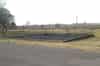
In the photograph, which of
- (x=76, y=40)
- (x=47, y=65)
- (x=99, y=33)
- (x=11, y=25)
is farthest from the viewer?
(x=11, y=25)

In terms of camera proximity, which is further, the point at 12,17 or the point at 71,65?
the point at 12,17

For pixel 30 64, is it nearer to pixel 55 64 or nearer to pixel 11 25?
pixel 55 64

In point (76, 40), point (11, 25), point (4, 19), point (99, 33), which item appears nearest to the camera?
point (76, 40)

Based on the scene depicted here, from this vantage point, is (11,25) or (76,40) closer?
(76,40)

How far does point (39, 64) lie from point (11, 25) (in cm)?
7850

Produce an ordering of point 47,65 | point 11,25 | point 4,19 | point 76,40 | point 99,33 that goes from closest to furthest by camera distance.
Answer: point 47,65 < point 76,40 < point 99,33 < point 4,19 < point 11,25

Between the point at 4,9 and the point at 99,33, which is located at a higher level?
the point at 4,9

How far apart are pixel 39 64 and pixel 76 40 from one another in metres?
24.1

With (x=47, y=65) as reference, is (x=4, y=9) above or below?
above

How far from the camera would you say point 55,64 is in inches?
497

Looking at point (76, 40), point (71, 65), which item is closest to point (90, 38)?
point (76, 40)

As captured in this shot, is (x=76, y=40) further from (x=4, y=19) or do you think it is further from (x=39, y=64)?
(x=4, y=19)

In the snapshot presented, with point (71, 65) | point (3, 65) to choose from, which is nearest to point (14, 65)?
point (3, 65)

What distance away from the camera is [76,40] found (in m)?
36.4
